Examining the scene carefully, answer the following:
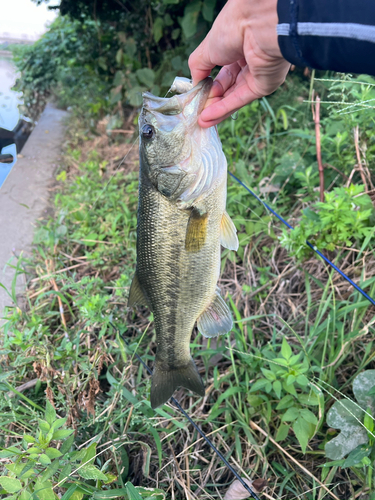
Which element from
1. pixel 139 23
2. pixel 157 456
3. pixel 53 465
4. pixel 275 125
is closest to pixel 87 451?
pixel 53 465

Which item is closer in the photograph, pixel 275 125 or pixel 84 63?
pixel 275 125

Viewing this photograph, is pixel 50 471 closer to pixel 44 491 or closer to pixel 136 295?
pixel 44 491

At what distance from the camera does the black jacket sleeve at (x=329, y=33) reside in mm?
1049

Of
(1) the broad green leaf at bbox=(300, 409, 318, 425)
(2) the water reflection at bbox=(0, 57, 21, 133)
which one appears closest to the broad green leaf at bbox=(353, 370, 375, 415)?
(1) the broad green leaf at bbox=(300, 409, 318, 425)

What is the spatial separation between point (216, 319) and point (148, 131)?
0.87 meters

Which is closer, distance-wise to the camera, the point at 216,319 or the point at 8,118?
the point at 216,319

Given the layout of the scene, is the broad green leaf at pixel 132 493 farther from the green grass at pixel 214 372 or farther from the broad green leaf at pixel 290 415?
the broad green leaf at pixel 290 415

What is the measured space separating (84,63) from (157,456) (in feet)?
16.5

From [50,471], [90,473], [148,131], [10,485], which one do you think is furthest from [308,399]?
[148,131]

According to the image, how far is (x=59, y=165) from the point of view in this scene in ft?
15.9

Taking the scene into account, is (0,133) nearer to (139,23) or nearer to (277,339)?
(139,23)

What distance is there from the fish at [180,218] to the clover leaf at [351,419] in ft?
2.11

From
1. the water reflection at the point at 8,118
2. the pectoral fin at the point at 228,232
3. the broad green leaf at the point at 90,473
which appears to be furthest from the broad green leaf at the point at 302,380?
the water reflection at the point at 8,118

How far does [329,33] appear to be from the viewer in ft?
3.60
